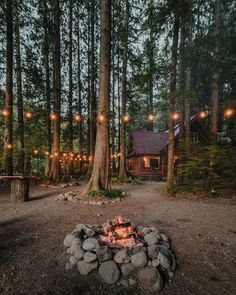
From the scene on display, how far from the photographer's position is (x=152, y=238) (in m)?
3.45

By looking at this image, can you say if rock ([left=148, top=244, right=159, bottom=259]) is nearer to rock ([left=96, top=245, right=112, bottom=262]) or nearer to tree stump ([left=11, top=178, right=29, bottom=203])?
rock ([left=96, top=245, right=112, bottom=262])

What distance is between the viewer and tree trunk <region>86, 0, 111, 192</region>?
27.6ft

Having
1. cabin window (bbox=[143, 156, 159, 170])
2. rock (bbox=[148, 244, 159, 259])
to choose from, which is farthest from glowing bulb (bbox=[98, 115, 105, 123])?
cabin window (bbox=[143, 156, 159, 170])

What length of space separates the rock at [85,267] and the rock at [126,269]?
430mm

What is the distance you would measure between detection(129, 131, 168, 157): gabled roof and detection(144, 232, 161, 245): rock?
18118 millimetres

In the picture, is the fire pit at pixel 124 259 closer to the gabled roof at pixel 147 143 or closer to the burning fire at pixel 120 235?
the burning fire at pixel 120 235

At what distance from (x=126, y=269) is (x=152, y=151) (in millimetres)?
19818

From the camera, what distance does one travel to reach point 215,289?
252 centimetres

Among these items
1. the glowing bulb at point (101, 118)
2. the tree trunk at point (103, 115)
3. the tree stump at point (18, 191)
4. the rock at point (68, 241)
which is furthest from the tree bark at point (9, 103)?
the rock at point (68, 241)

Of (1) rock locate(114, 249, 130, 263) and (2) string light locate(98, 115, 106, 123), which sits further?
(2) string light locate(98, 115, 106, 123)

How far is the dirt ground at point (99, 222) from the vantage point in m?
2.58

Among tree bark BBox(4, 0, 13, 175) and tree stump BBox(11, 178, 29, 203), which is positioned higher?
tree bark BBox(4, 0, 13, 175)

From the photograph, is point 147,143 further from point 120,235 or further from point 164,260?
point 164,260

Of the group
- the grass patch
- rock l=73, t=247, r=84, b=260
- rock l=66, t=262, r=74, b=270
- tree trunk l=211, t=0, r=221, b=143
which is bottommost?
the grass patch
